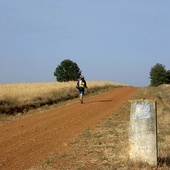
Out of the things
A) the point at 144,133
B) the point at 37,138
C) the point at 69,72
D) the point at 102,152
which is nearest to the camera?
the point at 144,133

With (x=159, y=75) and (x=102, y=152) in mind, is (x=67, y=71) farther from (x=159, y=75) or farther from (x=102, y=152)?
(x=102, y=152)

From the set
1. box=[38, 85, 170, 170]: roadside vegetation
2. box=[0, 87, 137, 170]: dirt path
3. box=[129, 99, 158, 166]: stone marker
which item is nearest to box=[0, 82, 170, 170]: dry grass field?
box=[38, 85, 170, 170]: roadside vegetation

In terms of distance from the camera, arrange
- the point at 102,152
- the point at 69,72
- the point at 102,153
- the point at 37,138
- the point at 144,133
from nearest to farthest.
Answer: the point at 144,133
the point at 102,153
the point at 102,152
the point at 37,138
the point at 69,72

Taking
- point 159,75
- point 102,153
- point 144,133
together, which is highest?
point 159,75

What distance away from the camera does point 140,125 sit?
8.31 metres

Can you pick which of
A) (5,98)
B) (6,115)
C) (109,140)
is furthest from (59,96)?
(109,140)

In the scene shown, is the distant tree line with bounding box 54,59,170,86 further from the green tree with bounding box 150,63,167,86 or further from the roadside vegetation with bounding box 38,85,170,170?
the roadside vegetation with bounding box 38,85,170,170

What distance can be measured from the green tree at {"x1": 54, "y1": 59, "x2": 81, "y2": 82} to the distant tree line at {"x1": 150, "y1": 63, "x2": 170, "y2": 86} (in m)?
23.7

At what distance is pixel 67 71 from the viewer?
119 meters

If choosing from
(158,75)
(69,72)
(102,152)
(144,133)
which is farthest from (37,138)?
(69,72)

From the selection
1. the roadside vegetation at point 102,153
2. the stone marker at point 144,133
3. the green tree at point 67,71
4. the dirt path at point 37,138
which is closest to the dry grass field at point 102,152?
the roadside vegetation at point 102,153

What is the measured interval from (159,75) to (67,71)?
2968 centimetres

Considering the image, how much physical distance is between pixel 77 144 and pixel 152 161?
11.2 feet

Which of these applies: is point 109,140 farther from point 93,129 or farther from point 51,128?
point 51,128
